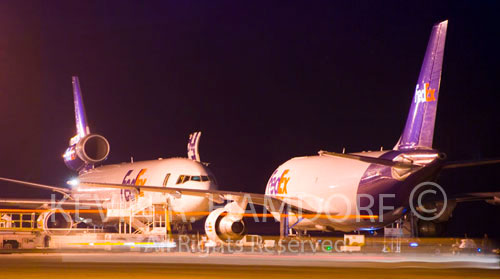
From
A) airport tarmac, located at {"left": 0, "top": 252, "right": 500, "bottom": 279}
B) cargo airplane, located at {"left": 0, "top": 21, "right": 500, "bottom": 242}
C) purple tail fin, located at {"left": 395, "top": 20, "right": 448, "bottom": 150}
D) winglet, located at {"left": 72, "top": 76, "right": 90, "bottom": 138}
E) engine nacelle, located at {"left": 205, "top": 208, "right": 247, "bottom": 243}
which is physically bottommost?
airport tarmac, located at {"left": 0, "top": 252, "right": 500, "bottom": 279}

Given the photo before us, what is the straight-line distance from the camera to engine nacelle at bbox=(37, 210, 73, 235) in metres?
41.6

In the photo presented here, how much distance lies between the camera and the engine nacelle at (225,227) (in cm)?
3167

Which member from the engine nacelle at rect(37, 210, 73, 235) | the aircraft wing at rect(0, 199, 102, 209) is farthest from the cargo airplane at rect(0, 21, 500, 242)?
the aircraft wing at rect(0, 199, 102, 209)

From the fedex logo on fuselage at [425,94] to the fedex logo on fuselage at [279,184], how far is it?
941 cm

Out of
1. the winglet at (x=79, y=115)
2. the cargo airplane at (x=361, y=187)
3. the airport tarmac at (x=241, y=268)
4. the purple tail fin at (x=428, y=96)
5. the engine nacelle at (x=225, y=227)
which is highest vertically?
the winglet at (x=79, y=115)

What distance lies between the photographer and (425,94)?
2914cm

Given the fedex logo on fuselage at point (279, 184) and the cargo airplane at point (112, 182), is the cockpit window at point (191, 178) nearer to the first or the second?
the cargo airplane at point (112, 182)

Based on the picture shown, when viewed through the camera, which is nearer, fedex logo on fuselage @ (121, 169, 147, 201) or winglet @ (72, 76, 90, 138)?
fedex logo on fuselage @ (121, 169, 147, 201)

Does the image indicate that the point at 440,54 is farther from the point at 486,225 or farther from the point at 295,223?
the point at 486,225

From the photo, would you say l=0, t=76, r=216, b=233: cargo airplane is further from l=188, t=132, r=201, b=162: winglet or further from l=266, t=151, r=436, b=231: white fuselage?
l=266, t=151, r=436, b=231: white fuselage

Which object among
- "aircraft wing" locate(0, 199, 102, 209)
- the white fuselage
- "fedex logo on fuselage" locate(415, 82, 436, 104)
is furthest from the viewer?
"aircraft wing" locate(0, 199, 102, 209)

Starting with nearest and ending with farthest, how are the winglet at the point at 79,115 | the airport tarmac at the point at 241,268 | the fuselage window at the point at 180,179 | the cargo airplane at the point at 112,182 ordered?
the airport tarmac at the point at 241,268
the cargo airplane at the point at 112,182
the fuselage window at the point at 180,179
the winglet at the point at 79,115

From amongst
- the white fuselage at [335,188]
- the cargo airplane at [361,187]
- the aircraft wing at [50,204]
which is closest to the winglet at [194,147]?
the cargo airplane at [361,187]

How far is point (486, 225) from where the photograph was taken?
181 feet
